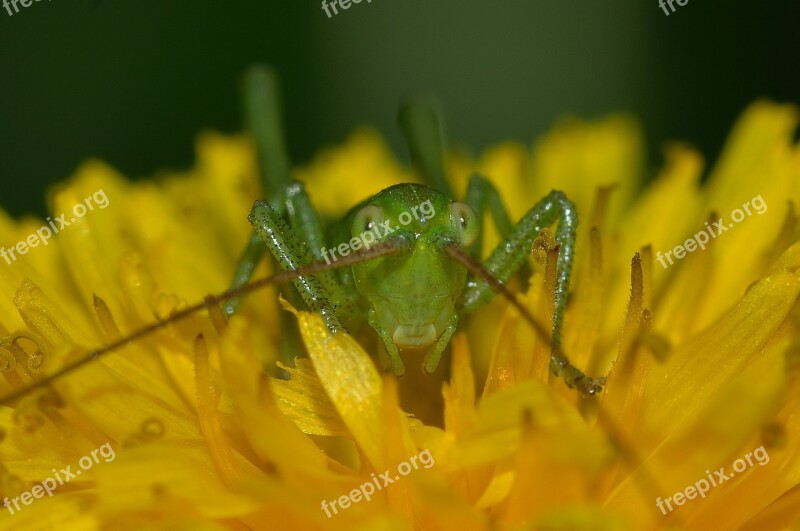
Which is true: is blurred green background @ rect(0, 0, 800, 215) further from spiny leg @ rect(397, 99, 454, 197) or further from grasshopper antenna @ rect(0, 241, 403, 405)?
grasshopper antenna @ rect(0, 241, 403, 405)

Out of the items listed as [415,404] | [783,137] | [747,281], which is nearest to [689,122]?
[783,137]

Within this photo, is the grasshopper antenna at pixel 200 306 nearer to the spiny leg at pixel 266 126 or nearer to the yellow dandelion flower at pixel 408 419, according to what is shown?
the yellow dandelion flower at pixel 408 419

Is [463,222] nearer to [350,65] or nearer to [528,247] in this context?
[528,247]

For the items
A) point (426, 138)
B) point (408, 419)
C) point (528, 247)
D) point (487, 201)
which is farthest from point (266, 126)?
point (408, 419)

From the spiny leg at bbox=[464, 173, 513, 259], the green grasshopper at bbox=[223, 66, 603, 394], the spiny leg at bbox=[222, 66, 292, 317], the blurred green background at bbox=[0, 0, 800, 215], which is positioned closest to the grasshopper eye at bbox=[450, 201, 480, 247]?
the green grasshopper at bbox=[223, 66, 603, 394]

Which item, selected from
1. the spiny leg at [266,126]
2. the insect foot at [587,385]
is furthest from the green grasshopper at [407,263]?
the spiny leg at [266,126]

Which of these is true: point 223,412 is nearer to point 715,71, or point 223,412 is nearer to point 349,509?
point 349,509
